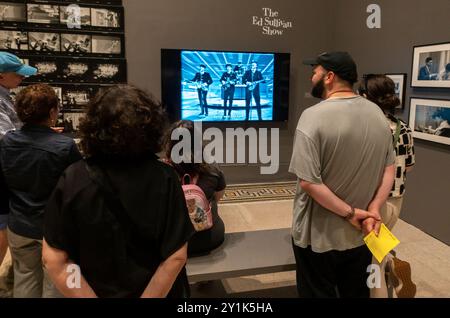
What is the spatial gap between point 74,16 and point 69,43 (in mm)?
299

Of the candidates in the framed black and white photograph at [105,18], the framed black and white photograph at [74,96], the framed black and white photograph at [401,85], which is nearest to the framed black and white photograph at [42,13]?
the framed black and white photograph at [105,18]

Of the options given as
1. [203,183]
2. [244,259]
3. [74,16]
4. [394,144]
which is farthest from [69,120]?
[394,144]

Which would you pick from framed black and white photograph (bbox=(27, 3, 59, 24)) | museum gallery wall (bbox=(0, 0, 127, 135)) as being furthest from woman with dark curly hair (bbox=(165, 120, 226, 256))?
framed black and white photograph (bbox=(27, 3, 59, 24))

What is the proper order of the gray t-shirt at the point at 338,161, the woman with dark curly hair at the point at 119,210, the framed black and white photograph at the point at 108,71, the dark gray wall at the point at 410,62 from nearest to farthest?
the woman with dark curly hair at the point at 119,210 < the gray t-shirt at the point at 338,161 < the dark gray wall at the point at 410,62 < the framed black and white photograph at the point at 108,71

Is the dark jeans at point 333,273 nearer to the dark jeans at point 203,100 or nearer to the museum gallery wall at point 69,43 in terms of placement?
the dark jeans at point 203,100

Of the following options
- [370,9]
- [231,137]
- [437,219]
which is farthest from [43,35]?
[437,219]

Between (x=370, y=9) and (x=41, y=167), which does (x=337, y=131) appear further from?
(x=370, y=9)

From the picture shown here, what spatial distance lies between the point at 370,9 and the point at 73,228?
426 centimetres

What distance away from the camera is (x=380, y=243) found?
63.7 inches

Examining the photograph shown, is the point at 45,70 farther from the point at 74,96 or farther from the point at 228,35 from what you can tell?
the point at 228,35

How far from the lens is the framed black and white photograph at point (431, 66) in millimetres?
3219
